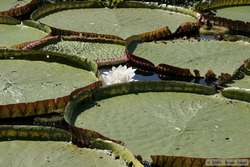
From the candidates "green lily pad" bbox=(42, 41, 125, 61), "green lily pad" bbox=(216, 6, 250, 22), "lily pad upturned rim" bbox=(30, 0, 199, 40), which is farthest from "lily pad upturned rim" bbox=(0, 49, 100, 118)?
"green lily pad" bbox=(216, 6, 250, 22)

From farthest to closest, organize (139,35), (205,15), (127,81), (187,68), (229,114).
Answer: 1. (205,15)
2. (139,35)
3. (187,68)
4. (127,81)
5. (229,114)

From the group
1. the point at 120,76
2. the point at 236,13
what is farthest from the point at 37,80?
the point at 236,13

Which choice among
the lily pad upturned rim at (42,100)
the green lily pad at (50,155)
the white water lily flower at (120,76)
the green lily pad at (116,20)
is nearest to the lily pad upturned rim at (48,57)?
the lily pad upturned rim at (42,100)

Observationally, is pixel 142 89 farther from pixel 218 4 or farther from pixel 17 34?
pixel 218 4

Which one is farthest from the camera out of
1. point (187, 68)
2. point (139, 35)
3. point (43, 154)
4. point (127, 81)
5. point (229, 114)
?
point (139, 35)

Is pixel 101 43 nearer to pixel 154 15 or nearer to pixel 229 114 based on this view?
pixel 154 15

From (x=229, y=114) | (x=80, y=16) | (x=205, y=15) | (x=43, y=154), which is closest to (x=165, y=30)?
(x=205, y=15)
